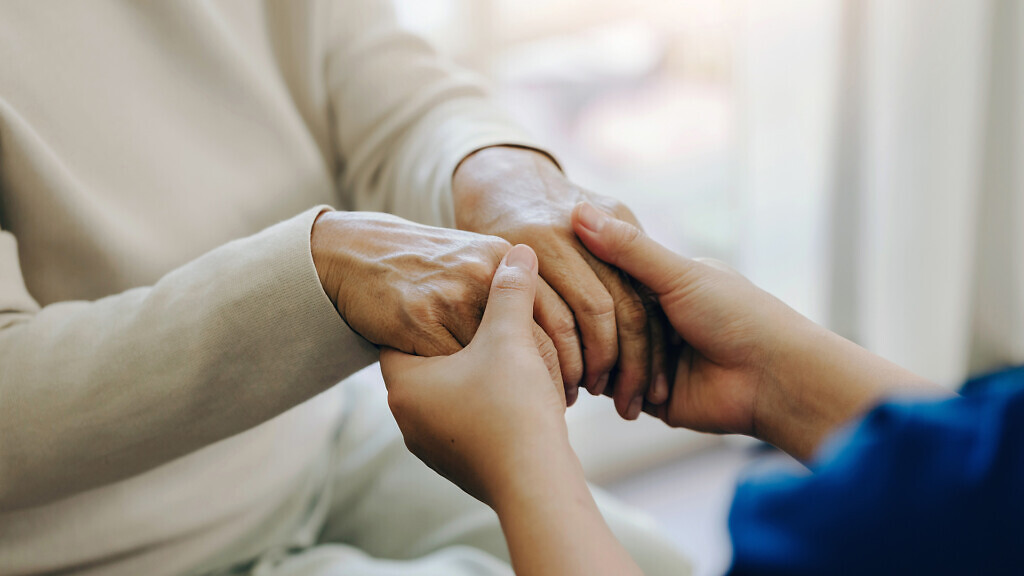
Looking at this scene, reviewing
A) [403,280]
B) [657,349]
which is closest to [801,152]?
[657,349]

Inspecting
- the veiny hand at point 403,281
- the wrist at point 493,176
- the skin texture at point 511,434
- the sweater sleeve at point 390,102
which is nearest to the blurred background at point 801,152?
the sweater sleeve at point 390,102

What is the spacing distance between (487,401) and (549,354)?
168mm

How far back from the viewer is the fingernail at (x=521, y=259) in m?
0.69

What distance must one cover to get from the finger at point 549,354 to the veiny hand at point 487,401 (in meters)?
0.07

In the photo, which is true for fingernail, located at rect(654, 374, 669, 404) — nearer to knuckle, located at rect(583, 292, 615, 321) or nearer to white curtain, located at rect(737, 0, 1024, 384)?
knuckle, located at rect(583, 292, 615, 321)

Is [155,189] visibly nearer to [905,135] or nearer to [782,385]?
[782,385]

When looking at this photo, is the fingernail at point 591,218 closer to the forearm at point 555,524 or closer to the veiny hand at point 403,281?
the veiny hand at point 403,281

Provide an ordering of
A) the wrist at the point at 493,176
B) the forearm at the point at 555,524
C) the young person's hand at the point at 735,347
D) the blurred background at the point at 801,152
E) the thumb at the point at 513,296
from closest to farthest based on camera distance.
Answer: the forearm at the point at 555,524 → the thumb at the point at 513,296 → the young person's hand at the point at 735,347 → the wrist at the point at 493,176 → the blurred background at the point at 801,152

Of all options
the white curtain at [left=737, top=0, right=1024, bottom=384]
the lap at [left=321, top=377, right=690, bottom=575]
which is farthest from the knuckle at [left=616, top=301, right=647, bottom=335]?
the white curtain at [left=737, top=0, right=1024, bottom=384]

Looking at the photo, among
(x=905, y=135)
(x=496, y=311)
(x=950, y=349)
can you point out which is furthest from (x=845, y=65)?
(x=496, y=311)

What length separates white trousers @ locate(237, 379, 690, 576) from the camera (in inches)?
32.8

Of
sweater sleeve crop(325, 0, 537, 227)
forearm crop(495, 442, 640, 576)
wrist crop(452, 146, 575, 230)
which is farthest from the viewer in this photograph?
sweater sleeve crop(325, 0, 537, 227)

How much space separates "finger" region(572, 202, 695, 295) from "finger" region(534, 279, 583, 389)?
0.08 metres

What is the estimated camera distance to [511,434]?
0.53 meters
